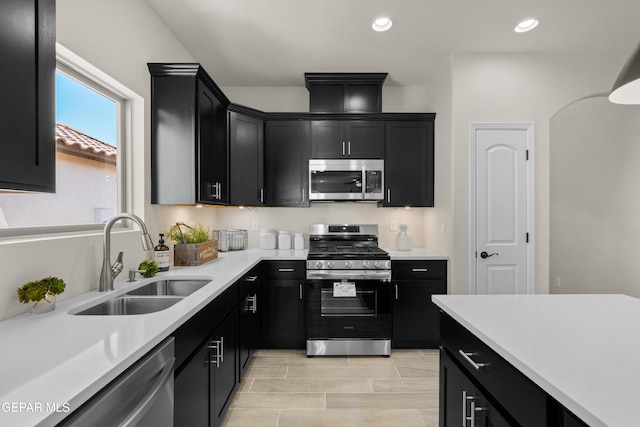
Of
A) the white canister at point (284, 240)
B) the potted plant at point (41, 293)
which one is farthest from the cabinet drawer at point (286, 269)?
the potted plant at point (41, 293)

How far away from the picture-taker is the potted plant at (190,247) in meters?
2.54

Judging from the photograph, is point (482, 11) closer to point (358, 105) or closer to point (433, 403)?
point (358, 105)

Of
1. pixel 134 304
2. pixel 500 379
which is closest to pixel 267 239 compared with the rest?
pixel 134 304

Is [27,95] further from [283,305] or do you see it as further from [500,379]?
[283,305]

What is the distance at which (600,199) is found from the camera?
3.99 m

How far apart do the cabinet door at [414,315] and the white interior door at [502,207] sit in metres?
0.41

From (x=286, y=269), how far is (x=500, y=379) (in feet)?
7.63

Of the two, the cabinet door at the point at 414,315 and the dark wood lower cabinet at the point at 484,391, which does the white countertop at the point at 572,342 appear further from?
the cabinet door at the point at 414,315

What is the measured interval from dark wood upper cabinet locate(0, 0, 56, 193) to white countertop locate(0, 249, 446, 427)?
47cm

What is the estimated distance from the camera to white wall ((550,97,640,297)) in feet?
12.6

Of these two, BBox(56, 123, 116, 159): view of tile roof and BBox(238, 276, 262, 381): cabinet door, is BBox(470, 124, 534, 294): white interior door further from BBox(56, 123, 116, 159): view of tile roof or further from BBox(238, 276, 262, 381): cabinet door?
BBox(56, 123, 116, 159): view of tile roof

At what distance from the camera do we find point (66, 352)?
937mm

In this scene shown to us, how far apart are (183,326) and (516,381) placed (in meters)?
1.20

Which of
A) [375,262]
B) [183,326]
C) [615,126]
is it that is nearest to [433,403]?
[375,262]
